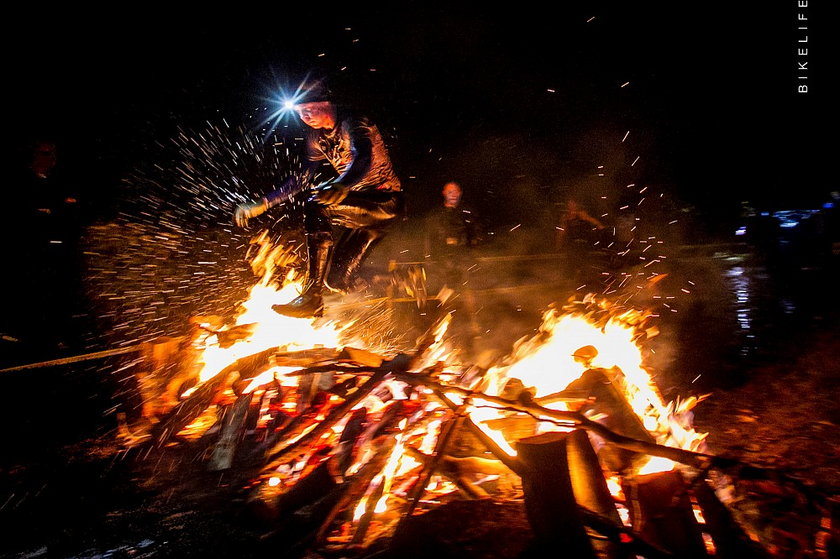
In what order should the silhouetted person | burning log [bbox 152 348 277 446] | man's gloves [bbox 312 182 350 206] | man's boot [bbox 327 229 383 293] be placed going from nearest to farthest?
burning log [bbox 152 348 277 446]
man's gloves [bbox 312 182 350 206]
man's boot [bbox 327 229 383 293]
the silhouetted person

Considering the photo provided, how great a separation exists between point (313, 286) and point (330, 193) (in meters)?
0.82

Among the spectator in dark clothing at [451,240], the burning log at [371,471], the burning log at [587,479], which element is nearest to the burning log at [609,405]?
the burning log at [587,479]

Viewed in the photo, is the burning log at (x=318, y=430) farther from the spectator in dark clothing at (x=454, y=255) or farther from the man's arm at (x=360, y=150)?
the spectator in dark clothing at (x=454, y=255)

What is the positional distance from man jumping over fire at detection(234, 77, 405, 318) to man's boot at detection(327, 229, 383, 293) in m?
0.01

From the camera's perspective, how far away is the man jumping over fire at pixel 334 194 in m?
3.76

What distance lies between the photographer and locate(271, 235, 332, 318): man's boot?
3740 millimetres

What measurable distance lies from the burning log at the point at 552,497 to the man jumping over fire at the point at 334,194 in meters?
2.37

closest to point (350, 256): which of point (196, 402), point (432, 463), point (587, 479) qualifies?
point (196, 402)

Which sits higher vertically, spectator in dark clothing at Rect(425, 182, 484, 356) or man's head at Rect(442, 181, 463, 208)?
man's head at Rect(442, 181, 463, 208)

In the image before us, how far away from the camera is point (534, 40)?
10375 millimetres

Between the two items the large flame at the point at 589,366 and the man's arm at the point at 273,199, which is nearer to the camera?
the large flame at the point at 589,366

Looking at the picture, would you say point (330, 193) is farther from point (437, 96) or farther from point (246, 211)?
point (437, 96)

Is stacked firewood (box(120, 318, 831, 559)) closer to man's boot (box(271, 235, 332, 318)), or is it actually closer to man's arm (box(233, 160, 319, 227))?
man's boot (box(271, 235, 332, 318))

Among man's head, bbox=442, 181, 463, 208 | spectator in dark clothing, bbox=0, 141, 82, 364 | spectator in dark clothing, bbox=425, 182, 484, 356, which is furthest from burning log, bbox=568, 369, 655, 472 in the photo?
spectator in dark clothing, bbox=0, 141, 82, 364
